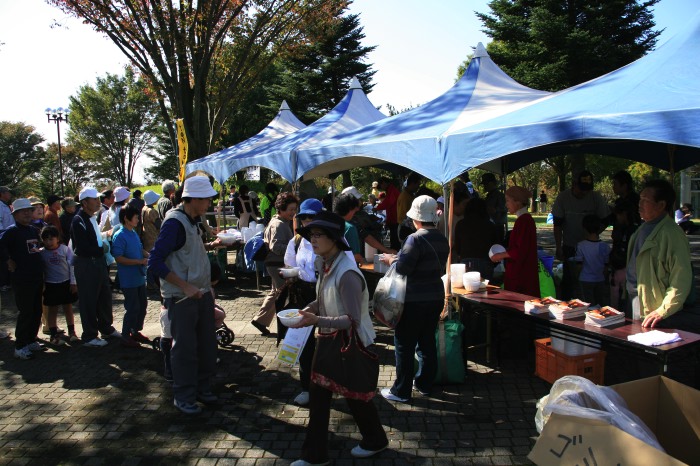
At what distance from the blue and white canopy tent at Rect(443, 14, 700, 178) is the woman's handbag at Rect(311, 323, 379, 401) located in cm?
254

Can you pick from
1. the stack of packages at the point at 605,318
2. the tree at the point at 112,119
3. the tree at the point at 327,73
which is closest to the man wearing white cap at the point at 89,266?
the stack of packages at the point at 605,318

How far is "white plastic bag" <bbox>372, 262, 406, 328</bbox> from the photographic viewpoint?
428 cm

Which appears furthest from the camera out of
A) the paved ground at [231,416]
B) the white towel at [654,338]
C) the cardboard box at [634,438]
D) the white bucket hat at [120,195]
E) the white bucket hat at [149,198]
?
the white bucket hat at [149,198]

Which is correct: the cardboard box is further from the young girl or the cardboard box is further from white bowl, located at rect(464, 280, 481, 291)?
the young girl

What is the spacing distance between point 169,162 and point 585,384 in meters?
53.6

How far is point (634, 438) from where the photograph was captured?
6.15 ft

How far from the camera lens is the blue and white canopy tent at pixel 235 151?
1073 centimetres

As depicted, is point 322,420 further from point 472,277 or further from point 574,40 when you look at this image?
point 574,40

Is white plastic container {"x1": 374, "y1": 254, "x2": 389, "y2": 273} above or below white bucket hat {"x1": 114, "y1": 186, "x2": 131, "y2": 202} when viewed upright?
below

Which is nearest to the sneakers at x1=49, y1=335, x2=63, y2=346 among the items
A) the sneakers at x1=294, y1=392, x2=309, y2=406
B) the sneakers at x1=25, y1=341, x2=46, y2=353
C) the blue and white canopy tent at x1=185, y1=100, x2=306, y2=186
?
the sneakers at x1=25, y1=341, x2=46, y2=353

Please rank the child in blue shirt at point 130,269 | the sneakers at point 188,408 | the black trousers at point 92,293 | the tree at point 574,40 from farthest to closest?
1. the tree at point 574,40
2. the black trousers at point 92,293
3. the child in blue shirt at point 130,269
4. the sneakers at point 188,408

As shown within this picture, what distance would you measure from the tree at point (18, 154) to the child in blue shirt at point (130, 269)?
153 feet

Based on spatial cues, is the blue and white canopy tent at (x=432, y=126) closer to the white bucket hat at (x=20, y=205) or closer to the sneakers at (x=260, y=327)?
the sneakers at (x=260, y=327)

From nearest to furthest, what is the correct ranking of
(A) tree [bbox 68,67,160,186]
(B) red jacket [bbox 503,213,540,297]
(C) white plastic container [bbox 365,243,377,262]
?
(B) red jacket [bbox 503,213,540,297] < (C) white plastic container [bbox 365,243,377,262] < (A) tree [bbox 68,67,160,186]
